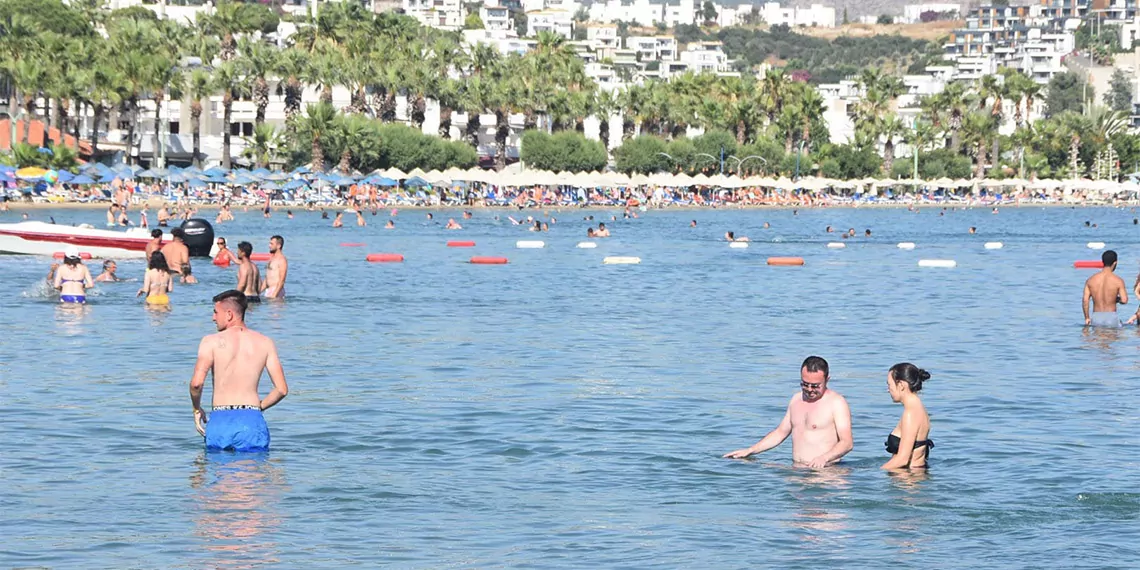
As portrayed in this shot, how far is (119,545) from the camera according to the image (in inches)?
452

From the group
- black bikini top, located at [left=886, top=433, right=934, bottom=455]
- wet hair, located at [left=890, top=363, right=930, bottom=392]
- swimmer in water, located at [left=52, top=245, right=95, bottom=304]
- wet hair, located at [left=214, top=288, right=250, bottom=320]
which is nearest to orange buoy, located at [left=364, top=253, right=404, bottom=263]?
swimmer in water, located at [left=52, top=245, right=95, bottom=304]

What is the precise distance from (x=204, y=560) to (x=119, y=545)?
87 centimetres

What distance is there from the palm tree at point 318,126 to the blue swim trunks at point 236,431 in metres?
86.1

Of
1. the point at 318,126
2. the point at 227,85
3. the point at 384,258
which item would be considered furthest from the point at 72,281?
the point at 227,85

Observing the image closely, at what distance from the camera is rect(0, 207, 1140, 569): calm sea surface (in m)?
11.7

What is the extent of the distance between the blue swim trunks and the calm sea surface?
272 mm

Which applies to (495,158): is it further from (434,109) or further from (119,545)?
(119,545)

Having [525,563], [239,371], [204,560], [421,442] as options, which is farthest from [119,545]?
[421,442]

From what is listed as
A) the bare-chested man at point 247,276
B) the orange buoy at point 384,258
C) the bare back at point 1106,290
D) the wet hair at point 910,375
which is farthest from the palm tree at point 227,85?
the wet hair at point 910,375

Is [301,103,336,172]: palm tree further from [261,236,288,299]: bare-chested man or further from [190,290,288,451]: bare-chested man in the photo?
[190,290,288,451]: bare-chested man

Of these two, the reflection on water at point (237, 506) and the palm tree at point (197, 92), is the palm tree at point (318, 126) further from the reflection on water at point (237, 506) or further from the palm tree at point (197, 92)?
the reflection on water at point (237, 506)

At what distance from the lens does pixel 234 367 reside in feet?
41.9

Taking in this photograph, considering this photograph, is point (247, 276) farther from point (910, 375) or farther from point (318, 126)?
point (318, 126)

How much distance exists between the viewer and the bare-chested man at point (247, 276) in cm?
2662
